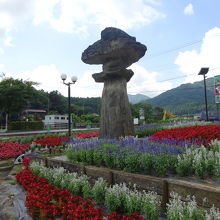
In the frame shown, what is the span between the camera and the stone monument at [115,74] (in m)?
9.10

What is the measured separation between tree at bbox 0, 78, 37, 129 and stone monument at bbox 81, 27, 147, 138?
79.5 ft

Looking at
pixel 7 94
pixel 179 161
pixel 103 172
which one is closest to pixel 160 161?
pixel 179 161

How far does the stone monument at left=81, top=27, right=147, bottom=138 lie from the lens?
910cm

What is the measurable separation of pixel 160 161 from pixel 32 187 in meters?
3.16

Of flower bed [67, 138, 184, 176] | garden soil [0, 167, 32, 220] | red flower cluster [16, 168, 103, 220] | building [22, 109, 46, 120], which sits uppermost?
building [22, 109, 46, 120]

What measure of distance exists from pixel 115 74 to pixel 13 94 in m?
25.6

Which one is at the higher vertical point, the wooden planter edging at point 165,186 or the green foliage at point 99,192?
the wooden planter edging at point 165,186

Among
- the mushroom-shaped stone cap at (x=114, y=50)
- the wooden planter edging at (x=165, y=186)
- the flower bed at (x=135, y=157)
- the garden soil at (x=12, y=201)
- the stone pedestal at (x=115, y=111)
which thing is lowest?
the garden soil at (x=12, y=201)

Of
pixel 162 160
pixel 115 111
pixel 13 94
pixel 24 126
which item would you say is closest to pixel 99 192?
pixel 162 160

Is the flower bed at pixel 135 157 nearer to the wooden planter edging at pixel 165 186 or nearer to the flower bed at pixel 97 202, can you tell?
the wooden planter edging at pixel 165 186

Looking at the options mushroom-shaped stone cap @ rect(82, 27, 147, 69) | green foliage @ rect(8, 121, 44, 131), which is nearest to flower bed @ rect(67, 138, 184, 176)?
mushroom-shaped stone cap @ rect(82, 27, 147, 69)

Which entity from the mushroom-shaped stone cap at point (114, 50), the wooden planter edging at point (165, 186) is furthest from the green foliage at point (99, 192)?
the mushroom-shaped stone cap at point (114, 50)

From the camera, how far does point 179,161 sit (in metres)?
4.27

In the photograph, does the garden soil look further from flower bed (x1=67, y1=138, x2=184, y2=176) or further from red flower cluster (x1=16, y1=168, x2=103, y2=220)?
flower bed (x1=67, y1=138, x2=184, y2=176)
